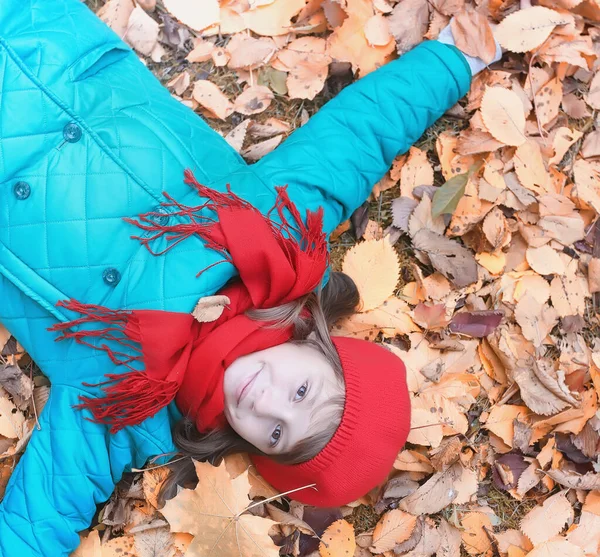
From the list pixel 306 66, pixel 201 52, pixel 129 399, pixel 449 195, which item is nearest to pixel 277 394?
pixel 129 399

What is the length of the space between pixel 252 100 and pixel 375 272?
32.7 inches

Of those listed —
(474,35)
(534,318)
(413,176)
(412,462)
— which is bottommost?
(412,462)

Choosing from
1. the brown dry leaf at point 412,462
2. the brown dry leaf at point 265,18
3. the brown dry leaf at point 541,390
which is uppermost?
the brown dry leaf at point 265,18

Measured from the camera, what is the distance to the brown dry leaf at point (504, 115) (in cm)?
229

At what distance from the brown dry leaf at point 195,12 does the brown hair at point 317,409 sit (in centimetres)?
112

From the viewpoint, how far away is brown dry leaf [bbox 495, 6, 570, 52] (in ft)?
7.44

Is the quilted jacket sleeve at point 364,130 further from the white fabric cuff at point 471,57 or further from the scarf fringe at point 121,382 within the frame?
the scarf fringe at point 121,382

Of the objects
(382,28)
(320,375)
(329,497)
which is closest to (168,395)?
(320,375)

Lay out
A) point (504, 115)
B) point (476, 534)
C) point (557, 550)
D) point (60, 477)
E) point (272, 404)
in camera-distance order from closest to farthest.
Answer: point (272, 404), point (60, 477), point (557, 550), point (476, 534), point (504, 115)

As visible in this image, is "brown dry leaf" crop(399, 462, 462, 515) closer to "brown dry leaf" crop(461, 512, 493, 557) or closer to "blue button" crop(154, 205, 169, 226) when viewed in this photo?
"brown dry leaf" crop(461, 512, 493, 557)

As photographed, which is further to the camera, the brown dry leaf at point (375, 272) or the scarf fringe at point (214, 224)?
the brown dry leaf at point (375, 272)

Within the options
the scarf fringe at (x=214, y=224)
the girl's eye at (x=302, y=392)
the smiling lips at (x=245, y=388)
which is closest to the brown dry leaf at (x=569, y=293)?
the scarf fringe at (x=214, y=224)

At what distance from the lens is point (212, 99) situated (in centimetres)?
234

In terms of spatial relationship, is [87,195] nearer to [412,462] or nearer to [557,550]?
[412,462]
